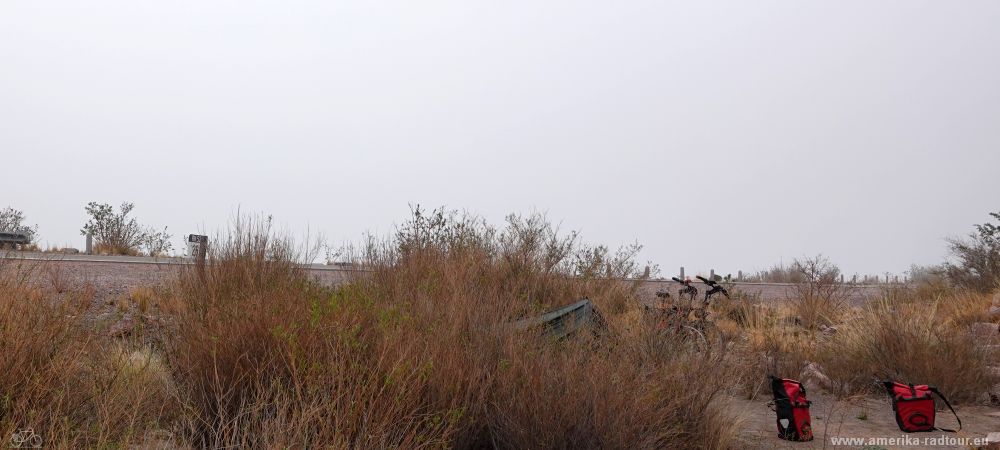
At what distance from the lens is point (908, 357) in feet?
26.6

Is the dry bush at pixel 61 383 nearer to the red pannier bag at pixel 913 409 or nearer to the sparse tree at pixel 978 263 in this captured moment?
the red pannier bag at pixel 913 409

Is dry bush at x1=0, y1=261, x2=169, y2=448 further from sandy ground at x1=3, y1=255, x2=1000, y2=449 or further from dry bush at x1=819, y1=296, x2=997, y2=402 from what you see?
dry bush at x1=819, y1=296, x2=997, y2=402

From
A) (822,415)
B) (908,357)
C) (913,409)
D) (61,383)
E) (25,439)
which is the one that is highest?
(61,383)

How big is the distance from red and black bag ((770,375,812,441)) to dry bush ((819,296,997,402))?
2698 millimetres

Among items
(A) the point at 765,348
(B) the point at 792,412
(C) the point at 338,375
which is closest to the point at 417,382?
(C) the point at 338,375

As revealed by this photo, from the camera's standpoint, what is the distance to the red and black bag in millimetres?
6008

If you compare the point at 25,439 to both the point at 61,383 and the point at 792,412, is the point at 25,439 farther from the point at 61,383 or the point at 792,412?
the point at 792,412

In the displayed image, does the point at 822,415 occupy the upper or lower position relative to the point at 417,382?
lower

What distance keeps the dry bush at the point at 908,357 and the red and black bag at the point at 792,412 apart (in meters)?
2.70

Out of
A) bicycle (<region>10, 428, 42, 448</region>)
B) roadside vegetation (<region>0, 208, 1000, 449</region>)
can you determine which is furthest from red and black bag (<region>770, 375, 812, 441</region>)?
bicycle (<region>10, 428, 42, 448</region>)

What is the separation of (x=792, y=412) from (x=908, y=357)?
301 cm

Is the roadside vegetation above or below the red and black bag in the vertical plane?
above

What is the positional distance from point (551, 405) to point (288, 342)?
5.60 feet

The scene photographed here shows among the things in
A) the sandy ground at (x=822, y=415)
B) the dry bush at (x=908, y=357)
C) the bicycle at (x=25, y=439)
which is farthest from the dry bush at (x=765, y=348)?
the bicycle at (x=25, y=439)
